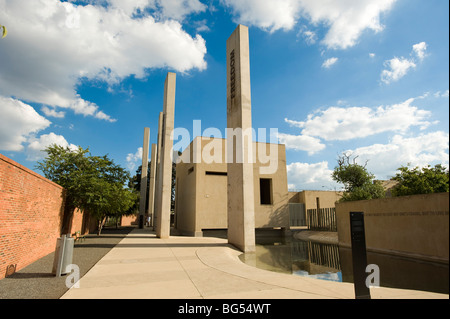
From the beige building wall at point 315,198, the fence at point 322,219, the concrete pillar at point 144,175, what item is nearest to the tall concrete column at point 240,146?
the fence at point 322,219

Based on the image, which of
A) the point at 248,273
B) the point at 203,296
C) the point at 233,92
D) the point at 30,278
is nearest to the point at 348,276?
the point at 248,273

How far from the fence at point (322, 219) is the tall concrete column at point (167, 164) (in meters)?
14.3

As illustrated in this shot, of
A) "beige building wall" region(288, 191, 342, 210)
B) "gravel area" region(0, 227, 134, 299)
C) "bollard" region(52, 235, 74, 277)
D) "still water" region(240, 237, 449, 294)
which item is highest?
"beige building wall" region(288, 191, 342, 210)

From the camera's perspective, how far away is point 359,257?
457 centimetres

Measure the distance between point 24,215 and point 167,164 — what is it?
10865 millimetres

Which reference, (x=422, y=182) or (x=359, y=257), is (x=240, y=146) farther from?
(x=422, y=182)

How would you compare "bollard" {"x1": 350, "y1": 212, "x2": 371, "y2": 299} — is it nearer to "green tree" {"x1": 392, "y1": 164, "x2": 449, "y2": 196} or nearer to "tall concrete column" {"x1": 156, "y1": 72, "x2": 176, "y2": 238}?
"tall concrete column" {"x1": 156, "y1": 72, "x2": 176, "y2": 238}

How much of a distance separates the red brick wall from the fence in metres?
20.9

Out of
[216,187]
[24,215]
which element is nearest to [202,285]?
[24,215]

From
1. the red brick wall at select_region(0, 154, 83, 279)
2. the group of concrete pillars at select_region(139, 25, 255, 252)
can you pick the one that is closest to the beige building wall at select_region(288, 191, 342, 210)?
the group of concrete pillars at select_region(139, 25, 255, 252)

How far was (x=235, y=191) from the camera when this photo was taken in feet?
45.8

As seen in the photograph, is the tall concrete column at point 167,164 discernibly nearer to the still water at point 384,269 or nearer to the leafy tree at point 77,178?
the leafy tree at point 77,178

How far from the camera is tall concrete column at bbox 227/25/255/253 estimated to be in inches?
518
